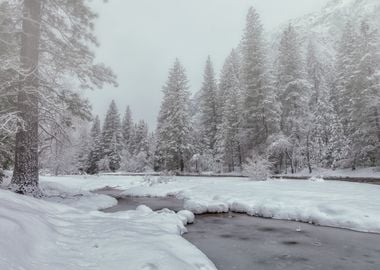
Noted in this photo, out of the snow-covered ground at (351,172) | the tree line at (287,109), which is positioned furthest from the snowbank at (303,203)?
the snow-covered ground at (351,172)

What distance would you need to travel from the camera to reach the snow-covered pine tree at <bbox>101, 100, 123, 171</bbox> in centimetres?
5706

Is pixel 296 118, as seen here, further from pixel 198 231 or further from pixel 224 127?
pixel 198 231

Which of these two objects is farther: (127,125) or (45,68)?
(127,125)

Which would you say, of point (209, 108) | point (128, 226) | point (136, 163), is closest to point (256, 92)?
point (209, 108)

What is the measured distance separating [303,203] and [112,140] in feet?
159

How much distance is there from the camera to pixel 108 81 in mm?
12641

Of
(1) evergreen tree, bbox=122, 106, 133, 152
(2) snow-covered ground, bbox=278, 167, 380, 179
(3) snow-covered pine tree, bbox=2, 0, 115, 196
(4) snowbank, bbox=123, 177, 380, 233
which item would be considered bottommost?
(4) snowbank, bbox=123, 177, 380, 233

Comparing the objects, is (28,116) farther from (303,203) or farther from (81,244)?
(303,203)

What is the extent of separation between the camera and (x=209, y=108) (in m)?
44.2

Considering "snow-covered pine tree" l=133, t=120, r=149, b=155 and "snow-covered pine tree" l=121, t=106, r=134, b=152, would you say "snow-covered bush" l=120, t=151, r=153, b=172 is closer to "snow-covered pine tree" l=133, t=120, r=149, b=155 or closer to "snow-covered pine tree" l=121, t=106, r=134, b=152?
"snow-covered pine tree" l=133, t=120, r=149, b=155

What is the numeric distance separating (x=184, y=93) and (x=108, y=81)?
26703 millimetres

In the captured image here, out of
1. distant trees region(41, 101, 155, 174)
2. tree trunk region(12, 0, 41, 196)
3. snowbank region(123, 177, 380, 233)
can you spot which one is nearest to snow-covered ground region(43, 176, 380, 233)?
snowbank region(123, 177, 380, 233)

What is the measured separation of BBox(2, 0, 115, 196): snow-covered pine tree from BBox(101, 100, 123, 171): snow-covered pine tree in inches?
1778

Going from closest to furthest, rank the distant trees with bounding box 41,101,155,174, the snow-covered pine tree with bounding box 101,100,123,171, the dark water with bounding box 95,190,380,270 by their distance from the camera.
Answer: the dark water with bounding box 95,190,380,270, the distant trees with bounding box 41,101,155,174, the snow-covered pine tree with bounding box 101,100,123,171
